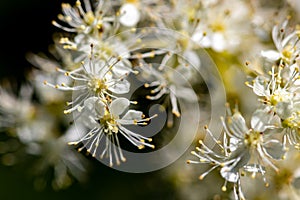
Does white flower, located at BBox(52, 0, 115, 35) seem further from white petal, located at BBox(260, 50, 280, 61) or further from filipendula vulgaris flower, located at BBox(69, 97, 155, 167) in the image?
white petal, located at BBox(260, 50, 280, 61)

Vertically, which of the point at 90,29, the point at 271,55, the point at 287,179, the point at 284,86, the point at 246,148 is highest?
the point at 90,29

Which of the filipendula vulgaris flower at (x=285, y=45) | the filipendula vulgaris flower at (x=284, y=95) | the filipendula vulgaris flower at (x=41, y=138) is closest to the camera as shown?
the filipendula vulgaris flower at (x=284, y=95)

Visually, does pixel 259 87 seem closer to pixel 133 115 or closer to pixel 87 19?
pixel 133 115

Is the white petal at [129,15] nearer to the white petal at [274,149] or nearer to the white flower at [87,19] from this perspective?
the white flower at [87,19]

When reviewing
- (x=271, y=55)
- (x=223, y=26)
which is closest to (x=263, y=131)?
(x=271, y=55)

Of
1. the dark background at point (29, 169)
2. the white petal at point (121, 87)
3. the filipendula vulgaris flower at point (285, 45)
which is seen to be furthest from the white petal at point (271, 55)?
the dark background at point (29, 169)

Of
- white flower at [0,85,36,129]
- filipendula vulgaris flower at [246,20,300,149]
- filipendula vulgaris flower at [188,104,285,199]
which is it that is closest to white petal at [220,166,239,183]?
filipendula vulgaris flower at [188,104,285,199]

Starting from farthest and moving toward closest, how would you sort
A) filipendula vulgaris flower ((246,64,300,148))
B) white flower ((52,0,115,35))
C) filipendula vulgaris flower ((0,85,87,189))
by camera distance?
filipendula vulgaris flower ((0,85,87,189))
white flower ((52,0,115,35))
filipendula vulgaris flower ((246,64,300,148))
